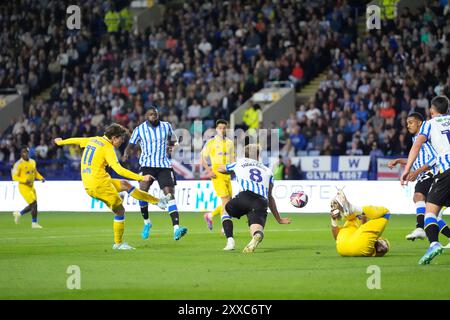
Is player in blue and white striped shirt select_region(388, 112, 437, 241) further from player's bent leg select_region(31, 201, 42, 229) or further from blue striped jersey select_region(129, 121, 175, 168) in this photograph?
player's bent leg select_region(31, 201, 42, 229)

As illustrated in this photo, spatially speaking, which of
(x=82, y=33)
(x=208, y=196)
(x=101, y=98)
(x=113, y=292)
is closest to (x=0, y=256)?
(x=113, y=292)

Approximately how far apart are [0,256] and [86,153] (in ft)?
7.20

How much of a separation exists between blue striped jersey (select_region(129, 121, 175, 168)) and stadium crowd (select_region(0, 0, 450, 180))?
11721 mm

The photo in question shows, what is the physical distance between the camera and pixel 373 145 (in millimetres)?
29297

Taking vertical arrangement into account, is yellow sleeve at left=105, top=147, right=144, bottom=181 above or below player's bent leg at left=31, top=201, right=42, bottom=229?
above

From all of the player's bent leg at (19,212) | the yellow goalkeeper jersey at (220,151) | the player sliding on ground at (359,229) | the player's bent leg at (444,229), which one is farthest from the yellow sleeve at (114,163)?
the player's bent leg at (19,212)

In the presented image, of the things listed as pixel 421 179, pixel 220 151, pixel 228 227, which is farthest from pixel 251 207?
pixel 220 151

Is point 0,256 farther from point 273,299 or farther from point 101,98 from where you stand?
point 101,98

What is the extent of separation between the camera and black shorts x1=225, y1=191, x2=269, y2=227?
1508cm

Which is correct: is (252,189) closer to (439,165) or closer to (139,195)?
(139,195)

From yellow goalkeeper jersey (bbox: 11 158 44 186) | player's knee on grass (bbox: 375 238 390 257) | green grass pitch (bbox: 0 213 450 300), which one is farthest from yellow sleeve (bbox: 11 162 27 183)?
player's knee on grass (bbox: 375 238 390 257)

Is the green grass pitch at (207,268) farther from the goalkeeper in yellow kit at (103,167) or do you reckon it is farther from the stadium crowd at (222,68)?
the stadium crowd at (222,68)

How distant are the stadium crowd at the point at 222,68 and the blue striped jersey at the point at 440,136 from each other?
16173 millimetres

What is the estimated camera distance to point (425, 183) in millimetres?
17094
